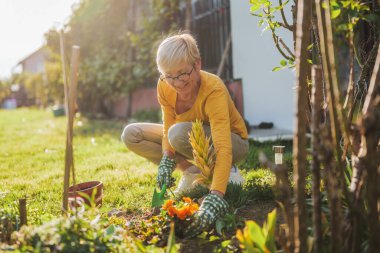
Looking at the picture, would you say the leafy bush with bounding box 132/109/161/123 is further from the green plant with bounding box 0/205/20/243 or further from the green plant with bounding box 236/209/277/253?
the green plant with bounding box 236/209/277/253

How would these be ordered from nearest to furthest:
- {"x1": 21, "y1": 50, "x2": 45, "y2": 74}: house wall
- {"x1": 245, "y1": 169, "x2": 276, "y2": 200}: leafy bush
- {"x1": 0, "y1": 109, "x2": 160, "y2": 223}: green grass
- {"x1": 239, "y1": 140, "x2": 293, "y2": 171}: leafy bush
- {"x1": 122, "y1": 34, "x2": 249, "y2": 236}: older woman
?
1. {"x1": 122, "y1": 34, "x2": 249, "y2": 236}: older woman
2. {"x1": 245, "y1": 169, "x2": 276, "y2": 200}: leafy bush
3. {"x1": 0, "y1": 109, "x2": 160, "y2": 223}: green grass
4. {"x1": 239, "y1": 140, "x2": 293, "y2": 171}: leafy bush
5. {"x1": 21, "y1": 50, "x2": 45, "y2": 74}: house wall

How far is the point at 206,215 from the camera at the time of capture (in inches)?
82.1

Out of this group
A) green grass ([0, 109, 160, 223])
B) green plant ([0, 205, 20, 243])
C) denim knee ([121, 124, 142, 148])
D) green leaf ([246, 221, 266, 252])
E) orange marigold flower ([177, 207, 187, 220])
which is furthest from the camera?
denim knee ([121, 124, 142, 148])

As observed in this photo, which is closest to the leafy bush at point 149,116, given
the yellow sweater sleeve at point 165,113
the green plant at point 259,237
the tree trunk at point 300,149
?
the yellow sweater sleeve at point 165,113

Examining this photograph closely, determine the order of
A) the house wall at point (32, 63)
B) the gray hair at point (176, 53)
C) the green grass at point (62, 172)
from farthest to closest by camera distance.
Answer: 1. the house wall at point (32, 63)
2. the green grass at point (62, 172)
3. the gray hair at point (176, 53)

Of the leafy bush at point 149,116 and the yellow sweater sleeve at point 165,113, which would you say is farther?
the leafy bush at point 149,116

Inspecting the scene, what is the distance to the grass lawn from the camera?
289 cm

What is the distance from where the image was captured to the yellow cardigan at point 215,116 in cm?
230

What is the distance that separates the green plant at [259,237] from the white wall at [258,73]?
4.29 m

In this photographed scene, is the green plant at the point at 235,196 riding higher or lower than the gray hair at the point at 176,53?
lower

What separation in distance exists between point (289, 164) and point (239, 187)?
94cm

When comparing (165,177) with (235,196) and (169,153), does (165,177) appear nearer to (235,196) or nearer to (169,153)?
(169,153)

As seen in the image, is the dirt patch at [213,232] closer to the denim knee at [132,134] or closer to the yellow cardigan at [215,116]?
the yellow cardigan at [215,116]

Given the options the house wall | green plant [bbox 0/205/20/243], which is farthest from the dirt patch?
the house wall
